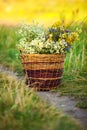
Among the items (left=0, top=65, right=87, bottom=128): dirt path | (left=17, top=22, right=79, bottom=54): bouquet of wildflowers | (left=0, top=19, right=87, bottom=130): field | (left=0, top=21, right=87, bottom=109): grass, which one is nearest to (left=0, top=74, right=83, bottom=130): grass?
(left=0, top=19, right=87, bottom=130): field

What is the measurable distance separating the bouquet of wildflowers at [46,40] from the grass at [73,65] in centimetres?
41

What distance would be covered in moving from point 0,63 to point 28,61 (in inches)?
123

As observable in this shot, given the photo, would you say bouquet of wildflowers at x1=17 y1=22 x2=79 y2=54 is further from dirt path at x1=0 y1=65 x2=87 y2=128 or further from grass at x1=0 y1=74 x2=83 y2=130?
grass at x1=0 y1=74 x2=83 y2=130

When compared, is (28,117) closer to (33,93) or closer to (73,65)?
(33,93)

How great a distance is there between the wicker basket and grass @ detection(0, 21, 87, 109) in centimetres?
21

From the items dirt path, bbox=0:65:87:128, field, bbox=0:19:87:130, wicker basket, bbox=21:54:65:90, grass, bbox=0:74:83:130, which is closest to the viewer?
grass, bbox=0:74:83:130

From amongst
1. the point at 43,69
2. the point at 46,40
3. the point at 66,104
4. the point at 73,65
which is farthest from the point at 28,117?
the point at 73,65

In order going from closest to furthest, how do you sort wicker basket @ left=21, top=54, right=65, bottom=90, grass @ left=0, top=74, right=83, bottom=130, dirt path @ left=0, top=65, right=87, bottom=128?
1. grass @ left=0, top=74, right=83, bottom=130
2. dirt path @ left=0, top=65, right=87, bottom=128
3. wicker basket @ left=21, top=54, right=65, bottom=90

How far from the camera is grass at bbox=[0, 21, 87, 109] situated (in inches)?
245

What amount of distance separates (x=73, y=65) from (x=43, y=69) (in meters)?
1.80

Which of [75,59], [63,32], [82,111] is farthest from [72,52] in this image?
[82,111]

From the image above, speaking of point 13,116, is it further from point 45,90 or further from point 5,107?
point 45,90

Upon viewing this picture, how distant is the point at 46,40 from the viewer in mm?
6441

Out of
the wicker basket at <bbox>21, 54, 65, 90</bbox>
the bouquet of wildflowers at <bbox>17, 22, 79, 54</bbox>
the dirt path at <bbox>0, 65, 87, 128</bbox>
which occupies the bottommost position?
the dirt path at <bbox>0, 65, 87, 128</bbox>
